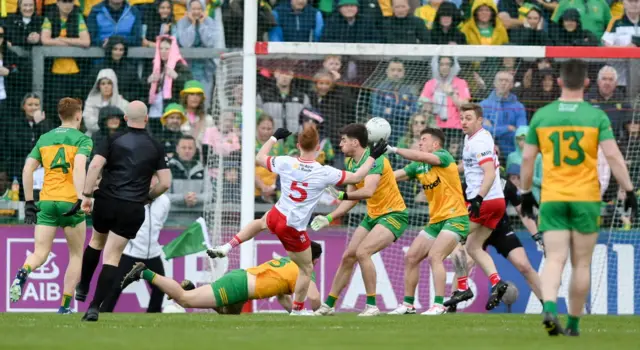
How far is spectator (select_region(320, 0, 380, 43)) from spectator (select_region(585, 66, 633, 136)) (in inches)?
132

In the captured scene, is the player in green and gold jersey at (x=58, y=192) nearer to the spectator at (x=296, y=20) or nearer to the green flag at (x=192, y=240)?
the green flag at (x=192, y=240)

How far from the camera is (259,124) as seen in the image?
61.0 ft

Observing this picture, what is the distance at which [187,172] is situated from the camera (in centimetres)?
1867

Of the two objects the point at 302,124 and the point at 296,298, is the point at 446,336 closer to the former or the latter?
the point at 296,298

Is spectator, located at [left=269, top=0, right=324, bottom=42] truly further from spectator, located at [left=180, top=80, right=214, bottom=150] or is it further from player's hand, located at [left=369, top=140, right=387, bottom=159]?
player's hand, located at [left=369, top=140, right=387, bottom=159]

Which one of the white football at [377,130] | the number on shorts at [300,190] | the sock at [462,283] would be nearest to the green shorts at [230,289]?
the number on shorts at [300,190]

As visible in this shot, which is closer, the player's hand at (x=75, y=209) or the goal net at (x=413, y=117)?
the player's hand at (x=75, y=209)

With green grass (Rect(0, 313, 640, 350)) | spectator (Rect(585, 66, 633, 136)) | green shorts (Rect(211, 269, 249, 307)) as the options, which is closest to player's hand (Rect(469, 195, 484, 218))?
green grass (Rect(0, 313, 640, 350))

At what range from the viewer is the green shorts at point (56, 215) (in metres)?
14.8

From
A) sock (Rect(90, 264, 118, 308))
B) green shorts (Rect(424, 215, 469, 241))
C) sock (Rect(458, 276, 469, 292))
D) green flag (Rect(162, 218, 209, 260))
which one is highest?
green shorts (Rect(424, 215, 469, 241))

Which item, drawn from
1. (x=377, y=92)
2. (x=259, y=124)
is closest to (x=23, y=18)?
(x=259, y=124)

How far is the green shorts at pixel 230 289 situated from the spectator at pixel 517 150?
19.6 feet

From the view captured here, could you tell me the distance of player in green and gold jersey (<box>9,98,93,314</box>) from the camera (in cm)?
1455

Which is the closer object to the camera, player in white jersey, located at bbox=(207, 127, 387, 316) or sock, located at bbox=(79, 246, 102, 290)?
player in white jersey, located at bbox=(207, 127, 387, 316)
